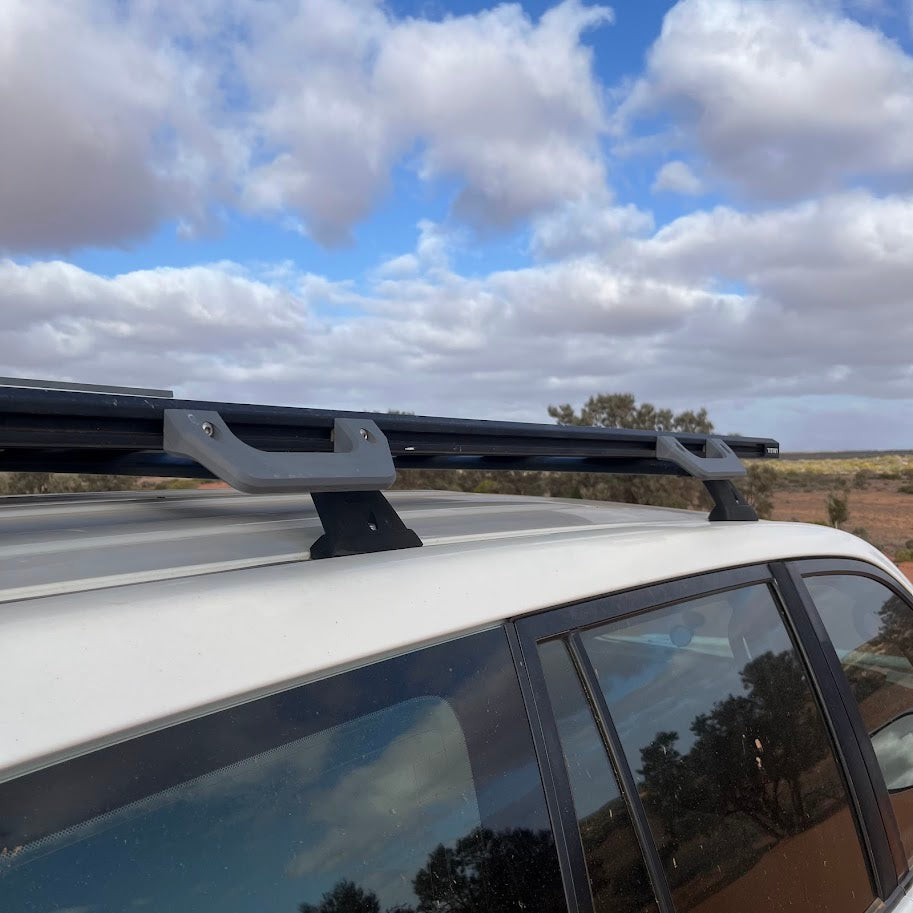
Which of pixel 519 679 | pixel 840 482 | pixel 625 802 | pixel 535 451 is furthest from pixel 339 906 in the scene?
pixel 840 482

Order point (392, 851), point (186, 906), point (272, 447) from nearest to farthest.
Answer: point (186, 906), point (392, 851), point (272, 447)

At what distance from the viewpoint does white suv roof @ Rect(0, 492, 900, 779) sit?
103 centimetres

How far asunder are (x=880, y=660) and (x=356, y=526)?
1759 millimetres

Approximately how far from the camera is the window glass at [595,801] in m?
1.47

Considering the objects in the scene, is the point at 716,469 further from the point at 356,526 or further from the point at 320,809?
the point at 320,809

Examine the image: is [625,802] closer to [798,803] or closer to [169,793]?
[798,803]

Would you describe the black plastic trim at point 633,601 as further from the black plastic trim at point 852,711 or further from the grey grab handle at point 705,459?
the grey grab handle at point 705,459

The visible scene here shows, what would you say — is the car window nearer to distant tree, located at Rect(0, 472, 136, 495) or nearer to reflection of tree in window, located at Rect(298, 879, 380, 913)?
reflection of tree in window, located at Rect(298, 879, 380, 913)

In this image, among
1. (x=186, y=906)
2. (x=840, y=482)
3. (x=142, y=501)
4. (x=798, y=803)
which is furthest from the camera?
(x=840, y=482)

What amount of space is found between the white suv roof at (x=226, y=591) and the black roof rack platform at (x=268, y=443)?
0.33ft

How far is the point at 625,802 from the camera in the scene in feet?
5.18

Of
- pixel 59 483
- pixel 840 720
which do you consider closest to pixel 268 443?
pixel 840 720

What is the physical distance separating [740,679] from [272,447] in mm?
1180

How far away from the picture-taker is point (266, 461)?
1.44 meters
